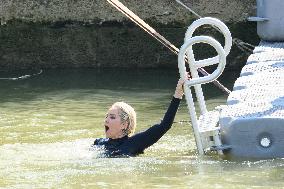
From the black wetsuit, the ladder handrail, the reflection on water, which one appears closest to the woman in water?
the black wetsuit

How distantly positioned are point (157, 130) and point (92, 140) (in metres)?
1.40

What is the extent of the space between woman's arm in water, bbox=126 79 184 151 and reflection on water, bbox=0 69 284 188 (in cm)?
13

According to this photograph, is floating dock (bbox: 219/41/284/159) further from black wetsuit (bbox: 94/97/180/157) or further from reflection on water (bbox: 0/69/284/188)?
black wetsuit (bbox: 94/97/180/157)

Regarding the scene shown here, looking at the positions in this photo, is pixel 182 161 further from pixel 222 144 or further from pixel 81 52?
pixel 81 52

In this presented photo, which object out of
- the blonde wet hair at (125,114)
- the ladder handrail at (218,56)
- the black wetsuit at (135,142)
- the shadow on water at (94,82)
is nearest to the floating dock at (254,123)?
the ladder handrail at (218,56)

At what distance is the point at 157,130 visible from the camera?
26.1ft

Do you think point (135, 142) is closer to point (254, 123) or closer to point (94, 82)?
point (254, 123)

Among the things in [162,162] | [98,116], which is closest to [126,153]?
[162,162]

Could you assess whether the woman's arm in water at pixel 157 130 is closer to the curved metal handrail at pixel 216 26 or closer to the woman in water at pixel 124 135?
the woman in water at pixel 124 135

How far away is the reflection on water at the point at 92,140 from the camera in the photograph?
6.89 m

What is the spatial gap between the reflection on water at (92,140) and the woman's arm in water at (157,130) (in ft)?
0.42

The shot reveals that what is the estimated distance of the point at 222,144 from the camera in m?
7.73

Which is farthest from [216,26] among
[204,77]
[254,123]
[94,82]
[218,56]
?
[94,82]

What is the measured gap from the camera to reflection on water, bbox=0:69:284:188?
22.6ft
